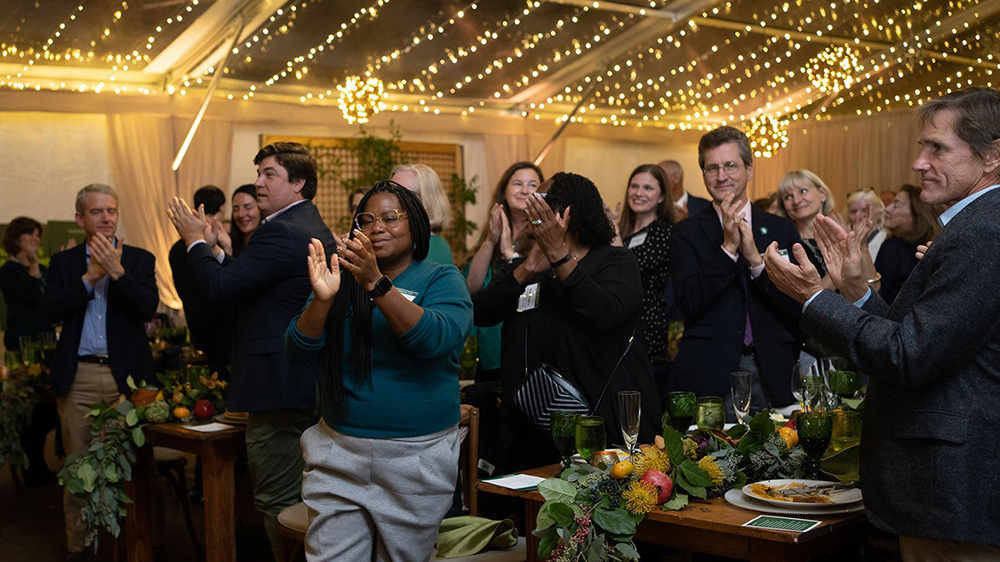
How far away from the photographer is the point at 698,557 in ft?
11.6

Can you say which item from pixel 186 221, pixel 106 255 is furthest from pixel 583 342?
pixel 106 255

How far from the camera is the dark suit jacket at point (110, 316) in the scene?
4.34m

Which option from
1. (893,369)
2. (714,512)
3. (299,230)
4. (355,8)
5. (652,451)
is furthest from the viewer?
(355,8)

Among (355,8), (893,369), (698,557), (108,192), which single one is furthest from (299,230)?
(355,8)

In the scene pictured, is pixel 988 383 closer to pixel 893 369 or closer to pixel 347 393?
pixel 893 369

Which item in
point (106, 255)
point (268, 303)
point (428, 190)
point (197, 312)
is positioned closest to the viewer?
point (268, 303)

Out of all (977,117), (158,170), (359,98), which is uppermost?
(359,98)

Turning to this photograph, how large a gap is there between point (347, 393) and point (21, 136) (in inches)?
319

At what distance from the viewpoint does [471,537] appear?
2.71 metres

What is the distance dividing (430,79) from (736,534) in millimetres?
8509

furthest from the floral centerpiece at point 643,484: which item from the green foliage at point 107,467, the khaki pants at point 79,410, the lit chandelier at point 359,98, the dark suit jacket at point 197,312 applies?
the lit chandelier at point 359,98

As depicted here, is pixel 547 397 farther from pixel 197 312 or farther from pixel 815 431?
pixel 197 312

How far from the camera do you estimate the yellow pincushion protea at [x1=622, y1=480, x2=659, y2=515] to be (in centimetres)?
208

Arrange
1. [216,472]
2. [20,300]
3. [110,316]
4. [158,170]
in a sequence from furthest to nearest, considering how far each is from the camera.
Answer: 1. [158,170]
2. [20,300]
3. [110,316]
4. [216,472]
